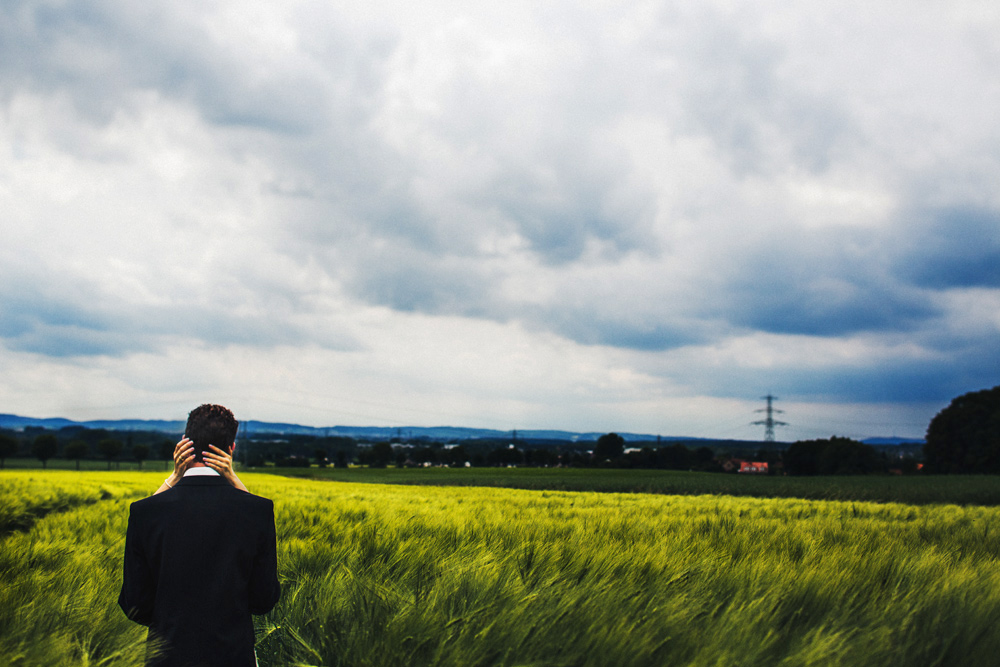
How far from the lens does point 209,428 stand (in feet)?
8.43

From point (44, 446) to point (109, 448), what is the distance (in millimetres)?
11839

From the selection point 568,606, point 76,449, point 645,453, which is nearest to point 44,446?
point 76,449

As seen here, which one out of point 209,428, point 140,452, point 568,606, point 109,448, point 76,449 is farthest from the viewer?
point 76,449

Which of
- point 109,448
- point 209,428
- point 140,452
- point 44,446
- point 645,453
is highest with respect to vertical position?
point 209,428

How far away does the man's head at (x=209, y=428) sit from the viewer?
2.54 metres

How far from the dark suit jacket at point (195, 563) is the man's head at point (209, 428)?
162 mm

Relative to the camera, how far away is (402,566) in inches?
179

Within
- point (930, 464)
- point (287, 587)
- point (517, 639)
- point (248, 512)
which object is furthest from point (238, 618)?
point (930, 464)

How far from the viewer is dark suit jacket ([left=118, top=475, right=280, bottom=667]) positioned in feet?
8.04

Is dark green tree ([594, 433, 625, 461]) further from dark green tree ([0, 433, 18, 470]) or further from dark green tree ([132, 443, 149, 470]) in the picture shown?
dark green tree ([0, 433, 18, 470])

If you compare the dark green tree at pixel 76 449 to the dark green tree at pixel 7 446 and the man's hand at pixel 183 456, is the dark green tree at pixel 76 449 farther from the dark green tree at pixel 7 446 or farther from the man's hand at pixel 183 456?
the man's hand at pixel 183 456

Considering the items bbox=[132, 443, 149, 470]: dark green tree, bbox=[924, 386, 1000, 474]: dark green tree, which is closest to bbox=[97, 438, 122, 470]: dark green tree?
bbox=[132, 443, 149, 470]: dark green tree

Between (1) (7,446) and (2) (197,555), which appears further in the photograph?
(1) (7,446)

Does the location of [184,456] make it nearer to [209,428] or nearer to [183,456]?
[183,456]
